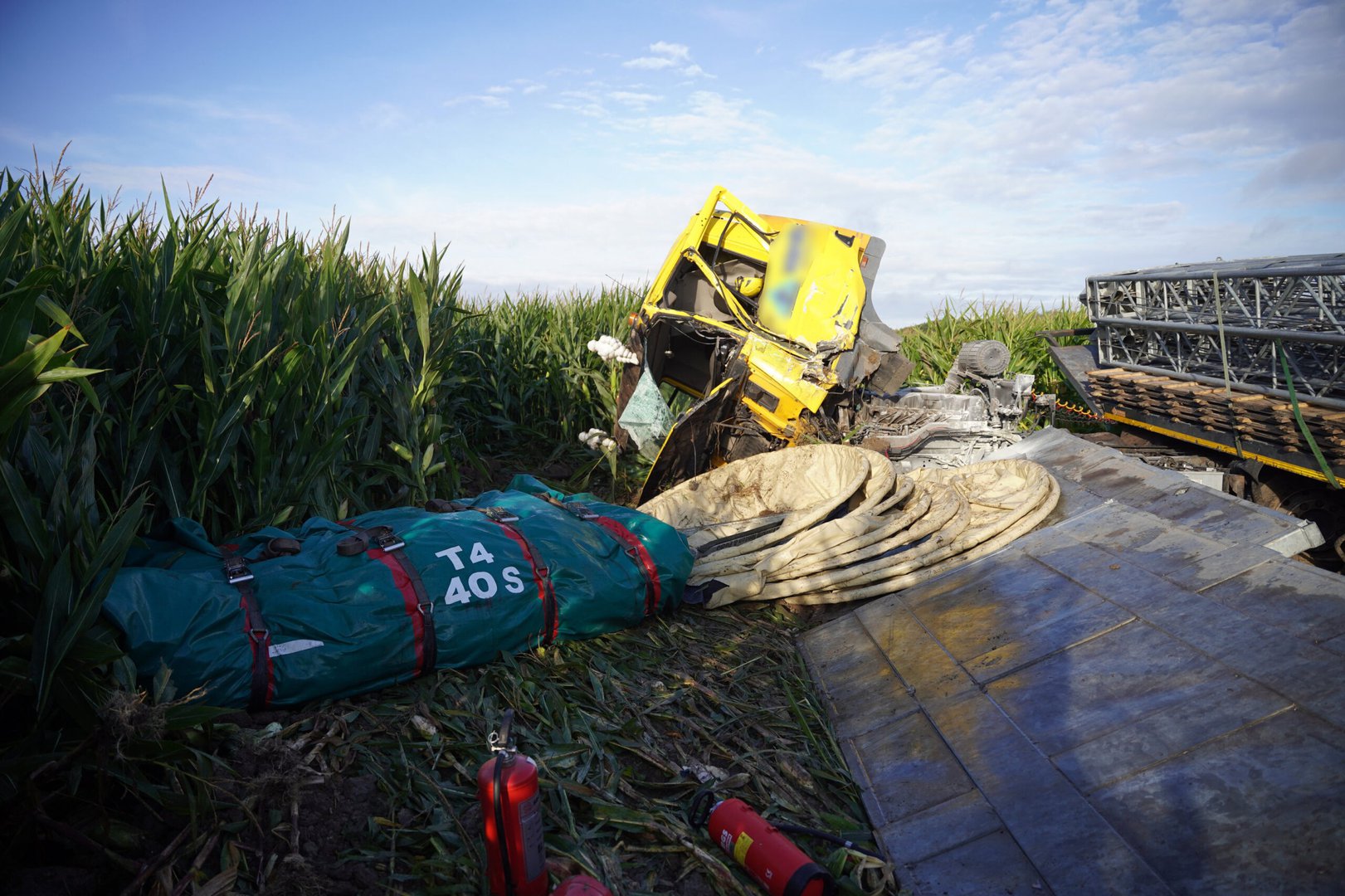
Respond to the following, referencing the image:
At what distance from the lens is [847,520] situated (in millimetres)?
4988

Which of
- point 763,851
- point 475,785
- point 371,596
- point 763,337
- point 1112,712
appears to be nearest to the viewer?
point 763,851

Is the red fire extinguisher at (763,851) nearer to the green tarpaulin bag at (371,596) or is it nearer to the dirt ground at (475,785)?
the dirt ground at (475,785)

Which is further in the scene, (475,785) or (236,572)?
(236,572)

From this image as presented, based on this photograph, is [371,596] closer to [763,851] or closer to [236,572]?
[236,572]

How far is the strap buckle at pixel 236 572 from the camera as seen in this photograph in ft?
9.76

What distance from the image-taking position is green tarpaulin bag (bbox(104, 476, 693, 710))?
2.74 meters

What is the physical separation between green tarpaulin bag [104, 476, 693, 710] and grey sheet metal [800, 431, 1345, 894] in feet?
4.50

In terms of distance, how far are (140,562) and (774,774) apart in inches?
104

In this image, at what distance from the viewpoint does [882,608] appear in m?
4.57

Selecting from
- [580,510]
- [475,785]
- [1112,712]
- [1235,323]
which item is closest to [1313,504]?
[1235,323]

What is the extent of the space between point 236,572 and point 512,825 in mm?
1602

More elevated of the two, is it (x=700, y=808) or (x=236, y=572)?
(x=236, y=572)

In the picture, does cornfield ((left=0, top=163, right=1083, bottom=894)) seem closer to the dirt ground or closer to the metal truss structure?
the dirt ground

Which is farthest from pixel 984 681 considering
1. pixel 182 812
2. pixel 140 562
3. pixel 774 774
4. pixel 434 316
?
pixel 434 316
